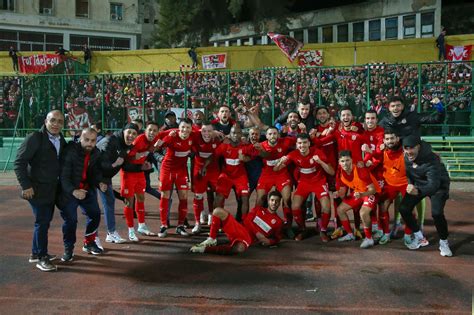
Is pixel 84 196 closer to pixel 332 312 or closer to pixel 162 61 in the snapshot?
pixel 332 312

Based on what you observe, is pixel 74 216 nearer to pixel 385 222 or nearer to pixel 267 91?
pixel 385 222

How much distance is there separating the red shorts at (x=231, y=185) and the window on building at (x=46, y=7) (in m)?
39.1

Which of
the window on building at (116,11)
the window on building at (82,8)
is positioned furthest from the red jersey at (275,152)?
the window on building at (116,11)

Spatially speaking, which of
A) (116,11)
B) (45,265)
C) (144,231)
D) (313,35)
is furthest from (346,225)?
(116,11)

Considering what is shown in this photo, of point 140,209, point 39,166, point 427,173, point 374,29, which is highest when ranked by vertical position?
point 374,29

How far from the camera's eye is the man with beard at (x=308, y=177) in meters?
8.73

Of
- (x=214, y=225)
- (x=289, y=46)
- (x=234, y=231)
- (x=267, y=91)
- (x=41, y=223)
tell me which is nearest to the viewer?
(x=41, y=223)

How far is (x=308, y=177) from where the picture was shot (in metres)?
8.90

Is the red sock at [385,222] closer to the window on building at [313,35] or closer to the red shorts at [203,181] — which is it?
the red shorts at [203,181]

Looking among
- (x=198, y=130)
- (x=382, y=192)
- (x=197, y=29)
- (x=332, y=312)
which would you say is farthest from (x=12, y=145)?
(x=197, y=29)

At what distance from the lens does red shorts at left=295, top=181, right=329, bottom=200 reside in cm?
880

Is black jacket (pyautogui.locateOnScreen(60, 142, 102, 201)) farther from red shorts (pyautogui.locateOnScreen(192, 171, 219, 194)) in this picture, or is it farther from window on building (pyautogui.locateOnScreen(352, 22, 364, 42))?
window on building (pyautogui.locateOnScreen(352, 22, 364, 42))

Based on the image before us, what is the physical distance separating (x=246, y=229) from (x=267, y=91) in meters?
9.31

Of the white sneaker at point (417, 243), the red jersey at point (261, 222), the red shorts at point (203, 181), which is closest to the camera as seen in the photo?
the white sneaker at point (417, 243)
